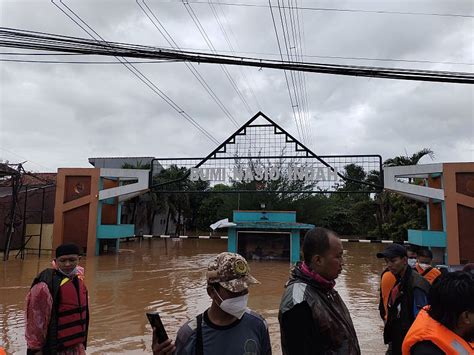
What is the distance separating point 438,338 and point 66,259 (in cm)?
327

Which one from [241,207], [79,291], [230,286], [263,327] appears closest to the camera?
[230,286]

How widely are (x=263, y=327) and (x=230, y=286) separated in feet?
1.19

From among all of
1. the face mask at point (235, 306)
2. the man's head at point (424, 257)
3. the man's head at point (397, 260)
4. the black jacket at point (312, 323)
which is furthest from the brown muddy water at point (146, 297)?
the face mask at point (235, 306)

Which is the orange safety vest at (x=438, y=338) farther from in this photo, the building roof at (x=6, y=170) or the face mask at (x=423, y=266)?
the building roof at (x=6, y=170)

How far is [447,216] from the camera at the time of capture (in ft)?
50.5

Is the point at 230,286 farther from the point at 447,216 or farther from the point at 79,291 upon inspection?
the point at 447,216

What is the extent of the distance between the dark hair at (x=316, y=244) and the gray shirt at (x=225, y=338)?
51 cm

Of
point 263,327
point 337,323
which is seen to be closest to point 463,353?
point 337,323

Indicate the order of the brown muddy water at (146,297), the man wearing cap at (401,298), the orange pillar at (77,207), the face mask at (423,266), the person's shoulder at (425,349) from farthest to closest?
1. the orange pillar at (77,207)
2. the brown muddy water at (146,297)
3. the face mask at (423,266)
4. the man wearing cap at (401,298)
5. the person's shoulder at (425,349)

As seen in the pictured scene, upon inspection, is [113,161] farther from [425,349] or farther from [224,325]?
[425,349]

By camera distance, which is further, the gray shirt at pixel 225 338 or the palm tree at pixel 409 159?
the palm tree at pixel 409 159

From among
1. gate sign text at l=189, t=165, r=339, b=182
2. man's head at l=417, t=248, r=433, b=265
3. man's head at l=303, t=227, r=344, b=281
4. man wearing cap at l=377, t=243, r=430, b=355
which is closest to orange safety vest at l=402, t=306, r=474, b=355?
man's head at l=303, t=227, r=344, b=281

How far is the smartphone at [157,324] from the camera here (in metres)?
1.85

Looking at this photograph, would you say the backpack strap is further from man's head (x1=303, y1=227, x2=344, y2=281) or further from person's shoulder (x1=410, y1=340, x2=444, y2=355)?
person's shoulder (x1=410, y1=340, x2=444, y2=355)
